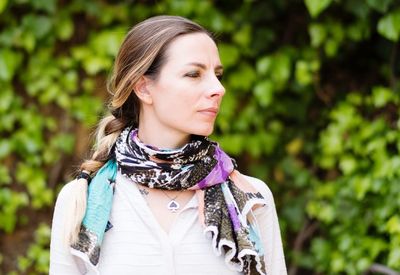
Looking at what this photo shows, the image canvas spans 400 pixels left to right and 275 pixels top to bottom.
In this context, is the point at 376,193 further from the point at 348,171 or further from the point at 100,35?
the point at 100,35

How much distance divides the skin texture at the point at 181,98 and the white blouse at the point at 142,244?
3cm

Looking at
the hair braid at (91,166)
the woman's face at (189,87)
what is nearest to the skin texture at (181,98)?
the woman's face at (189,87)

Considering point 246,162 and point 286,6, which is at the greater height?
point 286,6

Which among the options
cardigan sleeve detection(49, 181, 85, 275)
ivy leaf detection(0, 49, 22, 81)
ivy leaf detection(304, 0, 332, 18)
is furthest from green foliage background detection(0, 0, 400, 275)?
cardigan sleeve detection(49, 181, 85, 275)

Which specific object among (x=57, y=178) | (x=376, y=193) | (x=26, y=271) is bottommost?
(x=26, y=271)

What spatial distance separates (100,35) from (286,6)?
3.10 feet

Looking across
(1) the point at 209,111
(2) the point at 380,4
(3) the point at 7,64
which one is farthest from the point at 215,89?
(3) the point at 7,64

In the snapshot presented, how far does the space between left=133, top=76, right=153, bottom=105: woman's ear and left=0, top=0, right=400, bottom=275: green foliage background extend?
4.95 ft

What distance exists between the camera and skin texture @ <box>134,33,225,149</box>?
1989 millimetres

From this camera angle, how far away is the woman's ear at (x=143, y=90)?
82.0 inches

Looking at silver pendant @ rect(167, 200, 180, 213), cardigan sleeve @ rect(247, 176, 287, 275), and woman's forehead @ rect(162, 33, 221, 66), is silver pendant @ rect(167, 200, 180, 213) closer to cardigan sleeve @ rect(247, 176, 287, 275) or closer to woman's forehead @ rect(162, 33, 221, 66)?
cardigan sleeve @ rect(247, 176, 287, 275)

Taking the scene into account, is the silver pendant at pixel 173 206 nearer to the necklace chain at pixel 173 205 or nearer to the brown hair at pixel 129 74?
the necklace chain at pixel 173 205

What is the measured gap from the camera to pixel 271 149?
3826 mm

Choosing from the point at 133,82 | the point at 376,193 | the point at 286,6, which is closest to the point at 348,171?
the point at 376,193
